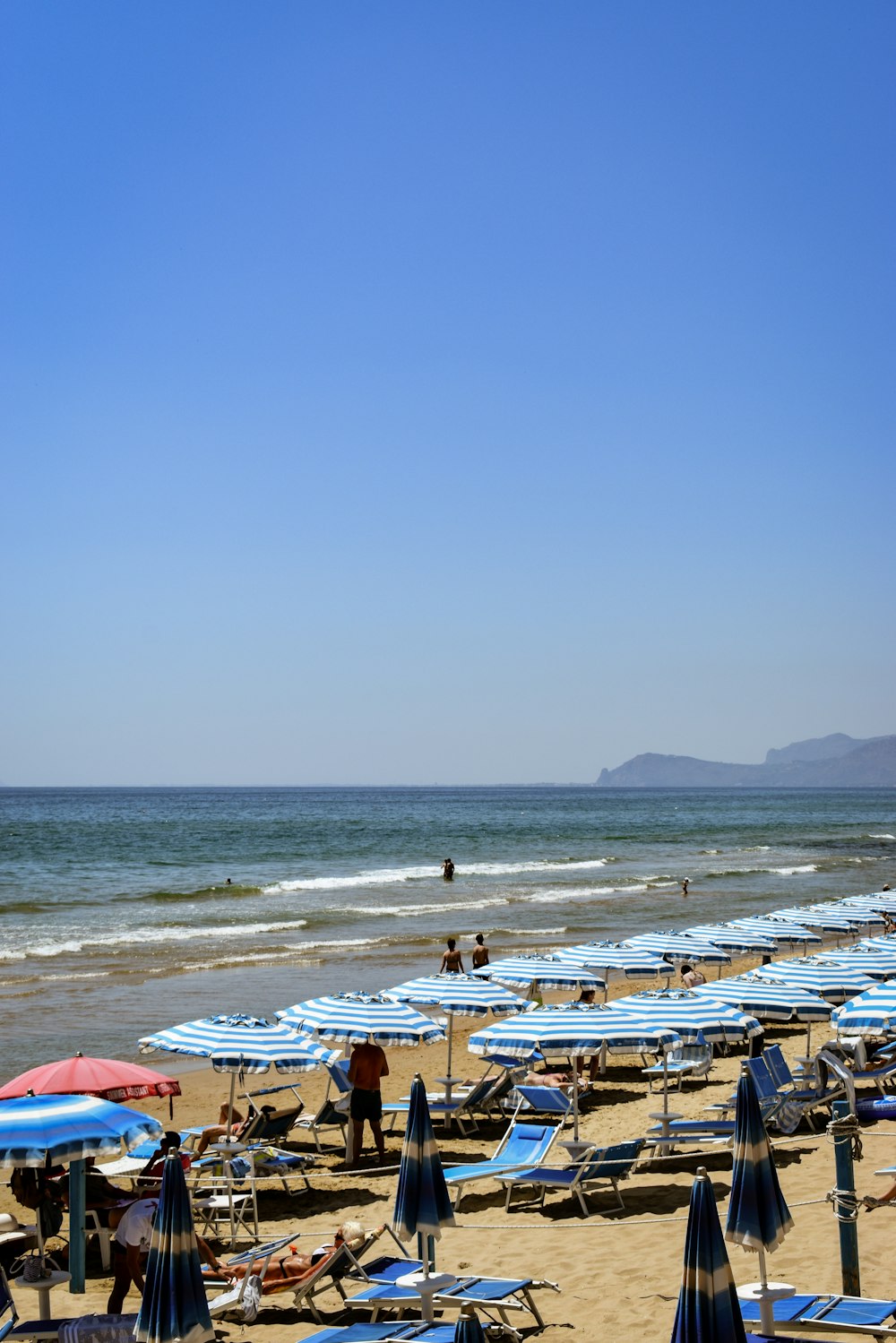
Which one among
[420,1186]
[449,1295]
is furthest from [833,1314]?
[420,1186]

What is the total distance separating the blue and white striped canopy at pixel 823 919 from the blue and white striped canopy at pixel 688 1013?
11784 millimetres

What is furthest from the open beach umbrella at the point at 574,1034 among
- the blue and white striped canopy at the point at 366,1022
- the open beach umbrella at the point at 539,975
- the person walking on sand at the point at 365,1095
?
the open beach umbrella at the point at 539,975

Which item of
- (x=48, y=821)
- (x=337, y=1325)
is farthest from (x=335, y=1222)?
(x=48, y=821)

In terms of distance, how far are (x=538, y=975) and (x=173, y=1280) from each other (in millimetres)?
10685

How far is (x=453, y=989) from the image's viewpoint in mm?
13930

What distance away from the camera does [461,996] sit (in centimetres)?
1370

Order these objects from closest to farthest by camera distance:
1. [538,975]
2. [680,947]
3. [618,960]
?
[538,975] → [618,960] → [680,947]

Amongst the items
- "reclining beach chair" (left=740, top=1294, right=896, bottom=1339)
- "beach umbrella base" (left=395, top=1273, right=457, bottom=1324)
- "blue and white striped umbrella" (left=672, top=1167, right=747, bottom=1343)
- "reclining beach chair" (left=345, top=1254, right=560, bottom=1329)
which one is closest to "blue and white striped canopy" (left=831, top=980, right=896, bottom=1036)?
"reclining beach chair" (left=345, top=1254, right=560, bottom=1329)

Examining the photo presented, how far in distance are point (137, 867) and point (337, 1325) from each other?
2012 inches

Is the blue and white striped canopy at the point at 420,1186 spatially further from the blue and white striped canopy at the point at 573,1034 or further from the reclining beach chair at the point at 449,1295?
the blue and white striped canopy at the point at 573,1034

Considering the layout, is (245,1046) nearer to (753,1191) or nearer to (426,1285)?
(426,1285)

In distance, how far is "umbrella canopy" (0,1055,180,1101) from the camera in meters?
9.31

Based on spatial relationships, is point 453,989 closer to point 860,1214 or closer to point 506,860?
point 860,1214

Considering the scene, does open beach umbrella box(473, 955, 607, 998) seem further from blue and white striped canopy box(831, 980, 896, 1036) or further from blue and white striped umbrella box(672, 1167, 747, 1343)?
blue and white striped umbrella box(672, 1167, 747, 1343)
